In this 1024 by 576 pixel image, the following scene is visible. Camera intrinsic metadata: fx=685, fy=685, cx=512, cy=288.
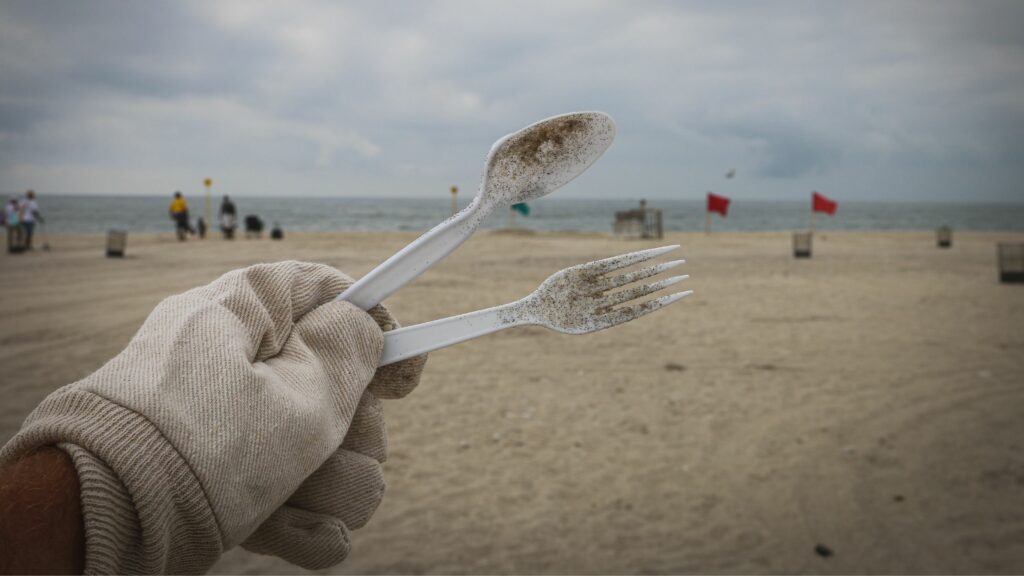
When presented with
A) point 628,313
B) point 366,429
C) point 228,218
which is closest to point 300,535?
point 366,429

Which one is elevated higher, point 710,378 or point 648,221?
point 648,221

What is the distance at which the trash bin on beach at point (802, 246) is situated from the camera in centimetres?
1697

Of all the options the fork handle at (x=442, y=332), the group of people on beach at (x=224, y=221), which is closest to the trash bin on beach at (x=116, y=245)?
the group of people on beach at (x=224, y=221)

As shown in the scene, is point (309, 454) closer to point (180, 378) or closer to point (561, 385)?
point (180, 378)

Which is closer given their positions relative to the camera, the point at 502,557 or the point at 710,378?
the point at 502,557

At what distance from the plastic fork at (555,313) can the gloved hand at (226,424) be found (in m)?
0.07

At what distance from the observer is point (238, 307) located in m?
1.09

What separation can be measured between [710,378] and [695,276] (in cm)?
718

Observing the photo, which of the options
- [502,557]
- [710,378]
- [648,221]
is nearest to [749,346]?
[710,378]

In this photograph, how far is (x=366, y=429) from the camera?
1277 mm

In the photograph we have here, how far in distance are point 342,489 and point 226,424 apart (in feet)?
1.12

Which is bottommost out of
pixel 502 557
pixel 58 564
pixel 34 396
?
pixel 502 557

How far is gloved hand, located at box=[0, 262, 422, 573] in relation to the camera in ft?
2.69

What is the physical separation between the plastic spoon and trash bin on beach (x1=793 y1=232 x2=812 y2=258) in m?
17.2
